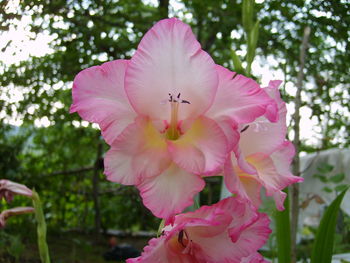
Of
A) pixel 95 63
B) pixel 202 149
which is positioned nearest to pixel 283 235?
pixel 202 149

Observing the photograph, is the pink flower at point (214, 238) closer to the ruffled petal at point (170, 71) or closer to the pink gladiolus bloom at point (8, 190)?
the ruffled petal at point (170, 71)

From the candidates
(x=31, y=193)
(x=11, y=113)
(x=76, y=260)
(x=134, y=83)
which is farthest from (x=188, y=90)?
(x=76, y=260)

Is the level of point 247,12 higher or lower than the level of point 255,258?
higher

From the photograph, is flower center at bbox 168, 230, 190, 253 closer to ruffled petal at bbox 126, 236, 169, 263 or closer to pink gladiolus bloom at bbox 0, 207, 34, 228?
ruffled petal at bbox 126, 236, 169, 263

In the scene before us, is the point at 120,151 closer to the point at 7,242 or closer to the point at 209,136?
the point at 209,136

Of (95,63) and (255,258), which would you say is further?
(95,63)

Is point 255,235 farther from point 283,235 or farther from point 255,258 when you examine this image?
point 283,235
